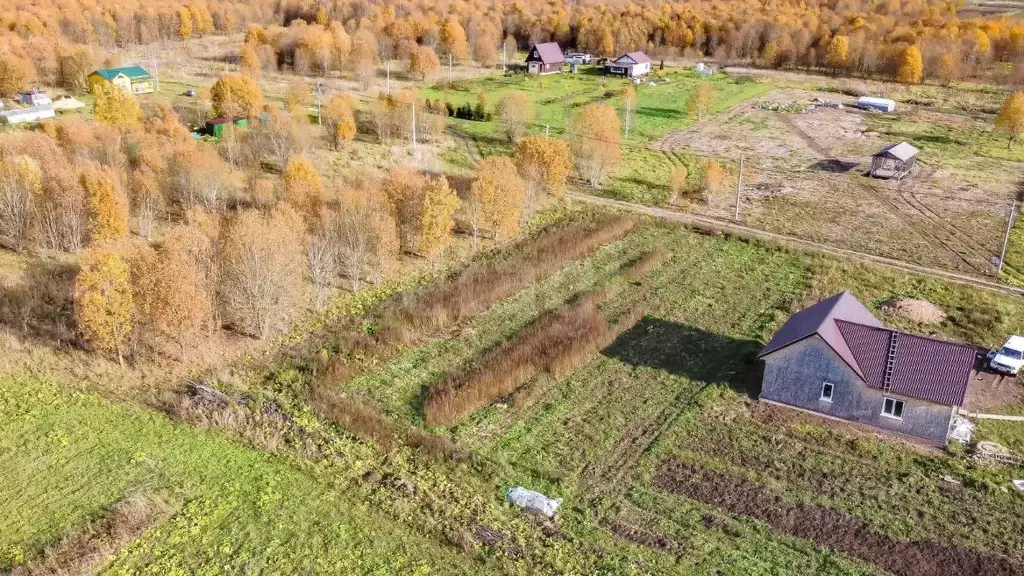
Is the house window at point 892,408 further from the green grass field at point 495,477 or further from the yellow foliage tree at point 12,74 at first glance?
the yellow foliage tree at point 12,74

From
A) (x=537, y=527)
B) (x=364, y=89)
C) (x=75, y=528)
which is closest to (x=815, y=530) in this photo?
(x=537, y=527)

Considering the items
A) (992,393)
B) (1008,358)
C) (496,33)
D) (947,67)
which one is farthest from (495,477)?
(496,33)

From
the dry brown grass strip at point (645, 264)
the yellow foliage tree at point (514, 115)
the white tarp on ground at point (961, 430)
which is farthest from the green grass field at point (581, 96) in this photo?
the white tarp on ground at point (961, 430)

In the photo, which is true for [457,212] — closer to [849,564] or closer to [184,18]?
[849,564]

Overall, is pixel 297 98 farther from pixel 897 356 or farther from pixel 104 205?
pixel 897 356

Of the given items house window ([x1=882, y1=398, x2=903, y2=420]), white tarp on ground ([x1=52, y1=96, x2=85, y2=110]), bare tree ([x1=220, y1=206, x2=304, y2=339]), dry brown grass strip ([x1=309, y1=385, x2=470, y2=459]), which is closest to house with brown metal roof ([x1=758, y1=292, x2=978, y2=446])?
house window ([x1=882, y1=398, x2=903, y2=420])

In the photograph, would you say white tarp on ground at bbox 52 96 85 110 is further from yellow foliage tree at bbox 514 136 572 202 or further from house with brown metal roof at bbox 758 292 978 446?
house with brown metal roof at bbox 758 292 978 446
